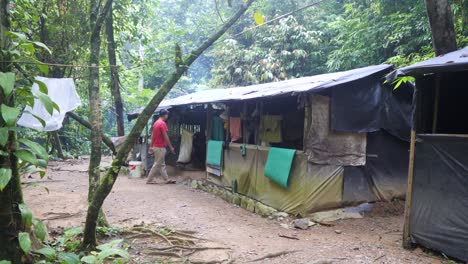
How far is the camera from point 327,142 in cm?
668

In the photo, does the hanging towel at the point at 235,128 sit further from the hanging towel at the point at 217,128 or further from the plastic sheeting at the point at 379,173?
the plastic sheeting at the point at 379,173

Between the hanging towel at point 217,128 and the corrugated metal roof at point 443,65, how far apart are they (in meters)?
6.04

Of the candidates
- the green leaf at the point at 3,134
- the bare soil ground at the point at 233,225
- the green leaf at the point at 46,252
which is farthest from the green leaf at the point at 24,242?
the bare soil ground at the point at 233,225

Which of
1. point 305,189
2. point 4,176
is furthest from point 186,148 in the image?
point 4,176

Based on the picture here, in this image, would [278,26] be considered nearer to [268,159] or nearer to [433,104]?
[268,159]

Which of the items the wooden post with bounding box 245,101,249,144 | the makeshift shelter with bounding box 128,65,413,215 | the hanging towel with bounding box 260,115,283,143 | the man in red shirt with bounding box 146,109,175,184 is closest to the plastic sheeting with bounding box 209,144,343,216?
the makeshift shelter with bounding box 128,65,413,215

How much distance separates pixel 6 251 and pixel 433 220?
4.71 m

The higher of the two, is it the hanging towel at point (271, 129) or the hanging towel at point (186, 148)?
the hanging towel at point (271, 129)

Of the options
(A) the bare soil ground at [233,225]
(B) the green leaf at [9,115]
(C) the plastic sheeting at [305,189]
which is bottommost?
(A) the bare soil ground at [233,225]

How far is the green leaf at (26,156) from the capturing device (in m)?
2.52

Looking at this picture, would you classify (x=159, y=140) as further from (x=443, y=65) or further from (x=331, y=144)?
(x=443, y=65)

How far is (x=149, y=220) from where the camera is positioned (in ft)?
21.1

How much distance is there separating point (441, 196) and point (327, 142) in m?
2.35

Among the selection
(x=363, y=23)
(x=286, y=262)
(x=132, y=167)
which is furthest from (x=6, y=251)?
(x=363, y=23)
